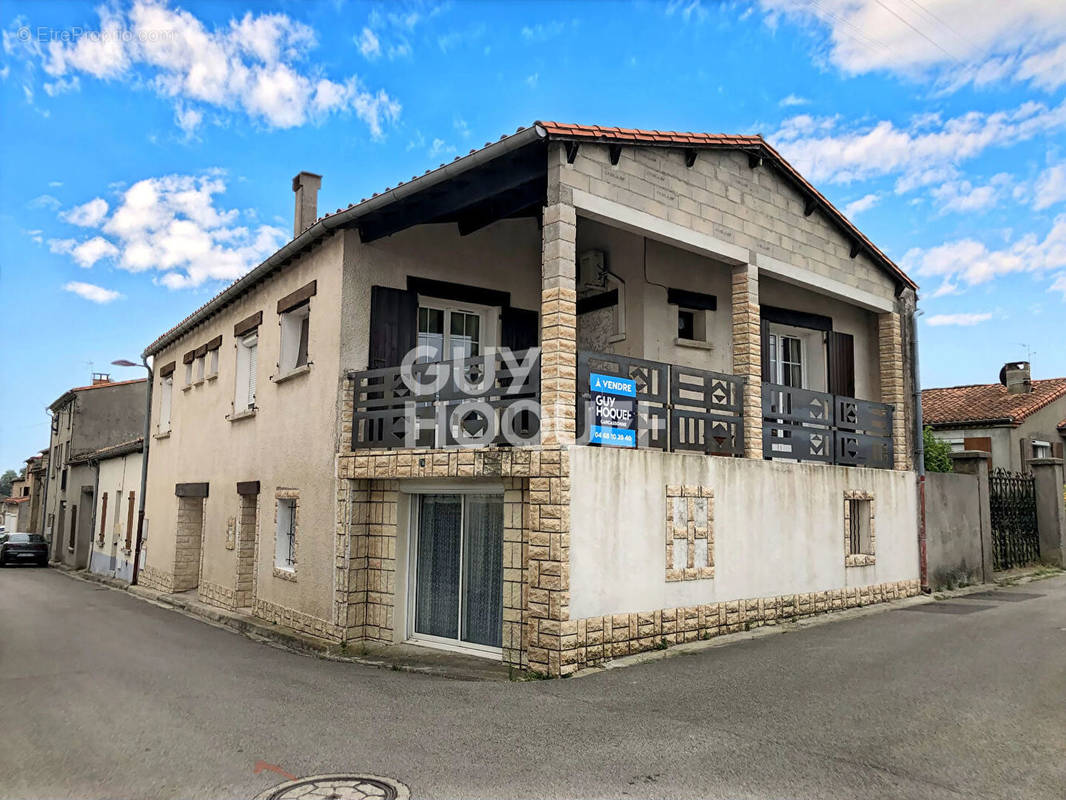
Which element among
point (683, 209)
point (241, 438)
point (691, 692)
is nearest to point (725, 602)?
point (691, 692)

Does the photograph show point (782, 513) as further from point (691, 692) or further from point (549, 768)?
A: point (549, 768)

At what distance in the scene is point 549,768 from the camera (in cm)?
525

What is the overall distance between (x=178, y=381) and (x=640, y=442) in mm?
13043

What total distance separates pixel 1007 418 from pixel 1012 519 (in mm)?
7645

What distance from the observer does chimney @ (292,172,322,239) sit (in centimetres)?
1476

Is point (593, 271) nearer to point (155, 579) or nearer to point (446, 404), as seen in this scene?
point (446, 404)

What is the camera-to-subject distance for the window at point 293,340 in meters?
12.5

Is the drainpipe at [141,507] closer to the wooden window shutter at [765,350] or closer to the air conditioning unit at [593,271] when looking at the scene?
the air conditioning unit at [593,271]

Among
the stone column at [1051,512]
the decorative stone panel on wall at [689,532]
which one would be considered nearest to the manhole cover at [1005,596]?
the stone column at [1051,512]

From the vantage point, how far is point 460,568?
9.36 metres

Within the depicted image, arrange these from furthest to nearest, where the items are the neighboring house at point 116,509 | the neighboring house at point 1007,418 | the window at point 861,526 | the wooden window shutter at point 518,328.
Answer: the neighboring house at point 1007,418 → the neighboring house at point 116,509 → the window at point 861,526 → the wooden window shutter at point 518,328

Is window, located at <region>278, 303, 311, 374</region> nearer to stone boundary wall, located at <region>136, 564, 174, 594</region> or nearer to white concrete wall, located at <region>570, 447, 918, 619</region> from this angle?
white concrete wall, located at <region>570, 447, 918, 619</region>

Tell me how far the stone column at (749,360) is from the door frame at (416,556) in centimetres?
356

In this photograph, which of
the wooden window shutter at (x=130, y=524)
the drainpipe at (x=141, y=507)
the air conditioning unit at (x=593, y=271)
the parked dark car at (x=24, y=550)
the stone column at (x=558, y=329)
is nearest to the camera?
the stone column at (x=558, y=329)
